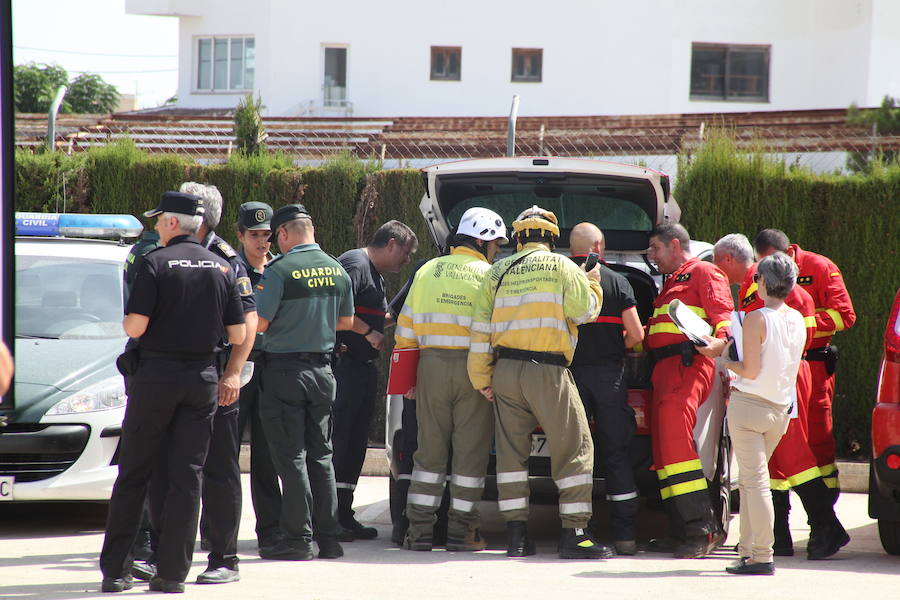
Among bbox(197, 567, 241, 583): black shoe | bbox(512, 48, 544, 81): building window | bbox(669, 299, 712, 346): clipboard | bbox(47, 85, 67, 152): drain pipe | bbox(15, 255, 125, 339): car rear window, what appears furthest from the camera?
bbox(512, 48, 544, 81): building window

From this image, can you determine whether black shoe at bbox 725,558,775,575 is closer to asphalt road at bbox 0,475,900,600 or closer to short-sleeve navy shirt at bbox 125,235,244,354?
asphalt road at bbox 0,475,900,600

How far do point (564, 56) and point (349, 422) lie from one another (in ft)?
70.5

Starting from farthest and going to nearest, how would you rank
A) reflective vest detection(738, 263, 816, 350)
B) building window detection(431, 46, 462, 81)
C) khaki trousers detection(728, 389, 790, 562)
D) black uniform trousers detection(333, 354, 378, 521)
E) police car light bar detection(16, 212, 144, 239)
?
building window detection(431, 46, 462, 81), police car light bar detection(16, 212, 144, 239), black uniform trousers detection(333, 354, 378, 521), reflective vest detection(738, 263, 816, 350), khaki trousers detection(728, 389, 790, 562)

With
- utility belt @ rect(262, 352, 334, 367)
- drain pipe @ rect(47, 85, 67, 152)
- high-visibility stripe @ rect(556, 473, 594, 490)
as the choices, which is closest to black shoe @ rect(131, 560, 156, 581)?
utility belt @ rect(262, 352, 334, 367)

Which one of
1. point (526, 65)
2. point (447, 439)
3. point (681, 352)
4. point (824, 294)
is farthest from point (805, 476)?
point (526, 65)

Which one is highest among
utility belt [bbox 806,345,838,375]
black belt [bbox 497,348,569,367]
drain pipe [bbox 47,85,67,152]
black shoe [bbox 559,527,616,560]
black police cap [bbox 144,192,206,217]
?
drain pipe [bbox 47,85,67,152]

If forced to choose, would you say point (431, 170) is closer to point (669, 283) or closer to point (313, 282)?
point (313, 282)

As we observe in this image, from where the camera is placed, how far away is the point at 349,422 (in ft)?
22.1

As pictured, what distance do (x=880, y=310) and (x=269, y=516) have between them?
601 cm

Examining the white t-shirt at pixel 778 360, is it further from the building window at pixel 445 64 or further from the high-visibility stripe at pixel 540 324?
the building window at pixel 445 64

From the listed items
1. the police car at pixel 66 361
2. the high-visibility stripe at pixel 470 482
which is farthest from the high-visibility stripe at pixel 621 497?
the police car at pixel 66 361

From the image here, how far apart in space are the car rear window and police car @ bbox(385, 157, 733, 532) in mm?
2341

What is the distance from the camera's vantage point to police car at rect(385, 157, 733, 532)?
20.7 ft

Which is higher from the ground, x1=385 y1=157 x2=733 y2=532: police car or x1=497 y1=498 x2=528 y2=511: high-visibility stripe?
x1=385 y1=157 x2=733 y2=532: police car
